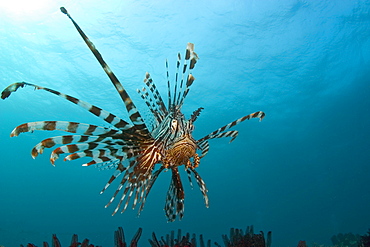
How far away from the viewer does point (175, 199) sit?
168 inches

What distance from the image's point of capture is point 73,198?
73.8m

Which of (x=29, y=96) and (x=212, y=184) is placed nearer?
(x=29, y=96)

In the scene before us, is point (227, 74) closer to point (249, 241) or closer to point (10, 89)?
point (249, 241)

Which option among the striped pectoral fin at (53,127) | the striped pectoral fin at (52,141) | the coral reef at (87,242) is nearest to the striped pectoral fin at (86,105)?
the striped pectoral fin at (53,127)

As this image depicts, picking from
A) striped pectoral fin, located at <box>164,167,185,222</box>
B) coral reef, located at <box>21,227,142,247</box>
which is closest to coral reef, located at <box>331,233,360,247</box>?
striped pectoral fin, located at <box>164,167,185,222</box>

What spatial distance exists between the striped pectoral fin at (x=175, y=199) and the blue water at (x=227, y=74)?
591 inches

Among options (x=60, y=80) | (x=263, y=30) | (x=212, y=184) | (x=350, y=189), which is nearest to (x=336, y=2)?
(x=263, y=30)

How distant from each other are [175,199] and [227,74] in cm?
2026

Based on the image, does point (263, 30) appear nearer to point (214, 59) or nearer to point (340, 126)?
point (214, 59)

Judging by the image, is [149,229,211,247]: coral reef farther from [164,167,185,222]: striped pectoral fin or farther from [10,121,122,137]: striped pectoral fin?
[10,121,122,137]: striped pectoral fin

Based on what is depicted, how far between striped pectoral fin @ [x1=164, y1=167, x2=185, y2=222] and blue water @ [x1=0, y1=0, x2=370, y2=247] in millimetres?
14999

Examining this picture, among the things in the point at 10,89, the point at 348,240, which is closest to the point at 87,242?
the point at 10,89

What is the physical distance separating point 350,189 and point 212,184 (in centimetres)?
3674

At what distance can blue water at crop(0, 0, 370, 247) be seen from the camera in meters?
17.5
